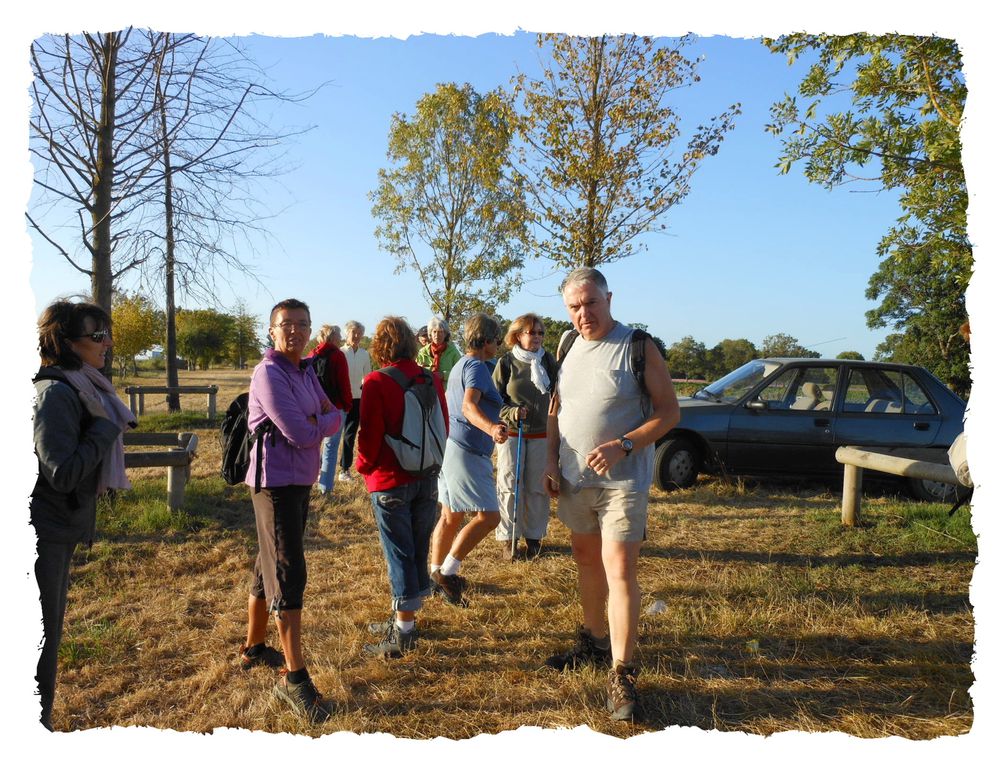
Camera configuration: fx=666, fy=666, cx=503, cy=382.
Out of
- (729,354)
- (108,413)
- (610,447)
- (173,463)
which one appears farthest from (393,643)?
(729,354)

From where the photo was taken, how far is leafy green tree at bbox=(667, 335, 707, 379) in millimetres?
32688

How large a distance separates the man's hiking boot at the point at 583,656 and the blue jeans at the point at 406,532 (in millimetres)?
794

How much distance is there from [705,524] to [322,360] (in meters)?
3.84

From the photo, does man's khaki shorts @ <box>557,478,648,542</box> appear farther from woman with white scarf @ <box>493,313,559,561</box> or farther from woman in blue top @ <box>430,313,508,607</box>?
woman with white scarf @ <box>493,313,559,561</box>

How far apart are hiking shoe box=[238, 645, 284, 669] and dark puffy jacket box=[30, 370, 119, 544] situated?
133 cm

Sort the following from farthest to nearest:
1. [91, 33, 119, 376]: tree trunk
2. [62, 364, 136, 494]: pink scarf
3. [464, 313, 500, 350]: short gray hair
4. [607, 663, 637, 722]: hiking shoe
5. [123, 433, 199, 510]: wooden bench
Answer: [123, 433, 199, 510]: wooden bench
[91, 33, 119, 376]: tree trunk
[464, 313, 500, 350]: short gray hair
[607, 663, 637, 722]: hiking shoe
[62, 364, 136, 494]: pink scarf

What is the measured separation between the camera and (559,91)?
9.06 metres

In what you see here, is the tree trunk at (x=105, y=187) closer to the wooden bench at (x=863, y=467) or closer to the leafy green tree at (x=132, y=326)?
the leafy green tree at (x=132, y=326)

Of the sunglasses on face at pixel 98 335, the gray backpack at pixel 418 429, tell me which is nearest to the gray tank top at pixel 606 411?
the gray backpack at pixel 418 429

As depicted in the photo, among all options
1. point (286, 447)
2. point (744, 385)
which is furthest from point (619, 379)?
point (744, 385)

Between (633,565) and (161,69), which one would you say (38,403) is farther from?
(161,69)

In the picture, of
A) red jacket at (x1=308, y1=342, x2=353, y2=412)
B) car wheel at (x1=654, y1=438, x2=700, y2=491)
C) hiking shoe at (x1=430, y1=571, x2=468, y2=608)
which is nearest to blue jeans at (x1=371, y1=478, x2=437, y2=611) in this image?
hiking shoe at (x1=430, y1=571, x2=468, y2=608)

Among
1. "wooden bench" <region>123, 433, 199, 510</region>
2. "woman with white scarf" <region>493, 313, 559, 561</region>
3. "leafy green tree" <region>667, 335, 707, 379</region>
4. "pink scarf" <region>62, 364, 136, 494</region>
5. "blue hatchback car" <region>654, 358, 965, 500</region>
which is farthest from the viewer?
"leafy green tree" <region>667, 335, 707, 379</region>

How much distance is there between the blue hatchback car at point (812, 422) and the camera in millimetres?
7633
